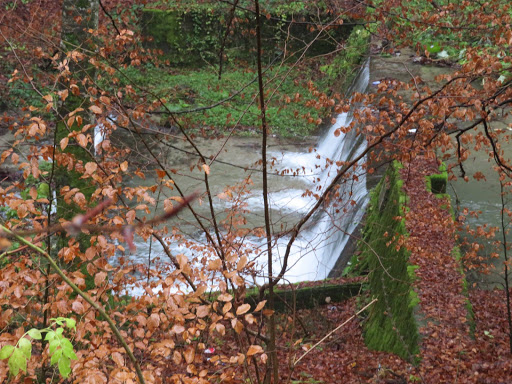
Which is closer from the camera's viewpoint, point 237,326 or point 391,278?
point 237,326

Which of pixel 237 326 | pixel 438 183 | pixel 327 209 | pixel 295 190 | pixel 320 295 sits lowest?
pixel 237 326

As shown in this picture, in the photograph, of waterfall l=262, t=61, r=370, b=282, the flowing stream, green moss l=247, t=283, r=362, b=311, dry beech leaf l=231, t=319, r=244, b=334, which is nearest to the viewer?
dry beech leaf l=231, t=319, r=244, b=334

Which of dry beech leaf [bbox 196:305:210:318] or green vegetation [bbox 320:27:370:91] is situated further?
green vegetation [bbox 320:27:370:91]

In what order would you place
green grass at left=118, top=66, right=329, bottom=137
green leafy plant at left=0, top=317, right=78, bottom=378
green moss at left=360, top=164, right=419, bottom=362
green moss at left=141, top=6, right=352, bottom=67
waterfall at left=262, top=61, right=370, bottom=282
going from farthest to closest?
green moss at left=141, top=6, right=352, bottom=67, green grass at left=118, top=66, right=329, bottom=137, waterfall at left=262, top=61, right=370, bottom=282, green moss at left=360, top=164, right=419, bottom=362, green leafy plant at left=0, top=317, right=78, bottom=378

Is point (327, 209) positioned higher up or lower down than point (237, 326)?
higher up

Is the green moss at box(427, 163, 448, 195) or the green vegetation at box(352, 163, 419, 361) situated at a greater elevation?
the green moss at box(427, 163, 448, 195)

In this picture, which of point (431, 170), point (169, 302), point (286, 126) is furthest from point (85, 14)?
point (286, 126)

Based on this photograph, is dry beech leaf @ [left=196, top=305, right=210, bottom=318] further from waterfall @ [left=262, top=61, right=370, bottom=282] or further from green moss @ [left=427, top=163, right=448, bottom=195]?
green moss @ [left=427, top=163, right=448, bottom=195]

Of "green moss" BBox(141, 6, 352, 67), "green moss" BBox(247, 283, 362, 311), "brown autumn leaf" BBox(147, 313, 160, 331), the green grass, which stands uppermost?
"green moss" BBox(141, 6, 352, 67)

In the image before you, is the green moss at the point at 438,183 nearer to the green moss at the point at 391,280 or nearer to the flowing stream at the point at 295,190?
the green moss at the point at 391,280

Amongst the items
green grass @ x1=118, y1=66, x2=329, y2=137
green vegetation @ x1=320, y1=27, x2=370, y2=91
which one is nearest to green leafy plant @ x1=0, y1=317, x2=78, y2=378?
green grass @ x1=118, y1=66, x2=329, y2=137

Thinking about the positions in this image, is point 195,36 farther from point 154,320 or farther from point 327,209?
point 154,320

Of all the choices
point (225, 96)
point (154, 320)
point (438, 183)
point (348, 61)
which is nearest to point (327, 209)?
point (438, 183)

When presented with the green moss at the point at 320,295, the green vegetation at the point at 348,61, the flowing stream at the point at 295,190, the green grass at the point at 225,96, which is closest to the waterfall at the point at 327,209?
the flowing stream at the point at 295,190
